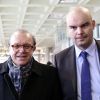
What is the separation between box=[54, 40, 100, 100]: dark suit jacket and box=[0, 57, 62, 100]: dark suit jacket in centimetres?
6

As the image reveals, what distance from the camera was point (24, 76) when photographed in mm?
1894

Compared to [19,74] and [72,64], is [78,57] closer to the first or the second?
[72,64]

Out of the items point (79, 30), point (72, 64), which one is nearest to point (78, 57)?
point (72, 64)

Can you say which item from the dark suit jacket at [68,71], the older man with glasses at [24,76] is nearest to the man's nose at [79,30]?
the dark suit jacket at [68,71]

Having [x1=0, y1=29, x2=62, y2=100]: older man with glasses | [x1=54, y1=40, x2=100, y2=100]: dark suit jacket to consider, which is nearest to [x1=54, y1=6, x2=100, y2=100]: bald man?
[x1=54, y1=40, x2=100, y2=100]: dark suit jacket

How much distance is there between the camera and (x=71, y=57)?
6.55ft

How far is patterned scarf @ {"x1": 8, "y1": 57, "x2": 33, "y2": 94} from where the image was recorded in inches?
73.2

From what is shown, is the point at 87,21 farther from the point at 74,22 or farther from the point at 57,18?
the point at 57,18


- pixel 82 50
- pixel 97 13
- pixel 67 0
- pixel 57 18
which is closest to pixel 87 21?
pixel 82 50

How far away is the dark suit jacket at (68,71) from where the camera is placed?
6.27 feet

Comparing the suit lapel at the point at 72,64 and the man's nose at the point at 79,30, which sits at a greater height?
the man's nose at the point at 79,30

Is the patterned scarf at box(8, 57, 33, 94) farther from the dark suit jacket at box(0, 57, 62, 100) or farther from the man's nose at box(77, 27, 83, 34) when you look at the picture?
the man's nose at box(77, 27, 83, 34)

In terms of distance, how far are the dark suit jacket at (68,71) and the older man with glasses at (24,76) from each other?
0.07 meters

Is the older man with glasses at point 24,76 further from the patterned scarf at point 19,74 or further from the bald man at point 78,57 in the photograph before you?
the bald man at point 78,57
